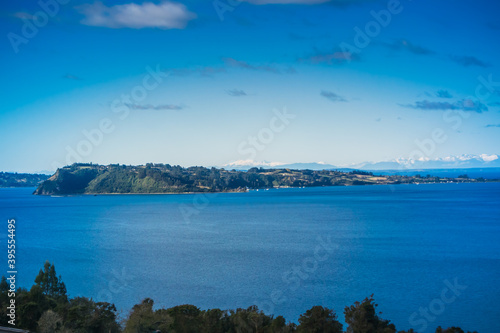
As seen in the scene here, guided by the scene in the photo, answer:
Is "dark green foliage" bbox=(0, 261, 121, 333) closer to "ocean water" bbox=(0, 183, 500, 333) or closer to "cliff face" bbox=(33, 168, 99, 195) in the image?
"ocean water" bbox=(0, 183, 500, 333)

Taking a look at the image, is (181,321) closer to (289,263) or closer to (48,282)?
(48,282)

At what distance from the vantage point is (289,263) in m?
41.2

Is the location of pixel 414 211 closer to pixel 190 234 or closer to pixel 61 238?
pixel 190 234

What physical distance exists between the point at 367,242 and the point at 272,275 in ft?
68.0

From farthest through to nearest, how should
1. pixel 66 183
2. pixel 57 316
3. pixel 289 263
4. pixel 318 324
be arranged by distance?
pixel 66 183
pixel 289 263
pixel 57 316
pixel 318 324

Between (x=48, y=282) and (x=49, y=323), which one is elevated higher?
(x=49, y=323)

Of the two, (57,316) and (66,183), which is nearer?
(57,316)

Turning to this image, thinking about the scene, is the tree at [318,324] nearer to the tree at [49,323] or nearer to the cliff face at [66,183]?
the tree at [49,323]

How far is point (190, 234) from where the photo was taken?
6281 centimetres

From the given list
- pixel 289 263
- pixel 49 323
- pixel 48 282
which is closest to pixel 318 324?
pixel 49 323

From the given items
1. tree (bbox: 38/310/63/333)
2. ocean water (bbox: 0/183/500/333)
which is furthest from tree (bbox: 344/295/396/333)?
tree (bbox: 38/310/63/333)

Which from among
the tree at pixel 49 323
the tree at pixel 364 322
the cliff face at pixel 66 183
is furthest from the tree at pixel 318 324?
the cliff face at pixel 66 183

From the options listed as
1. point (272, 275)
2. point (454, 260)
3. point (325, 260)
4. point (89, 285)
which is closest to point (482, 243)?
point (454, 260)

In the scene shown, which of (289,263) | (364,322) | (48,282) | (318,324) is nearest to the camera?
(318,324)
